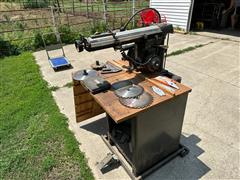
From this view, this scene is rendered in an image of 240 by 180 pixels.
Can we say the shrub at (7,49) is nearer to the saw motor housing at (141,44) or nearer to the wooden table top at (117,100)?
the wooden table top at (117,100)

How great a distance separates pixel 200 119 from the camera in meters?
2.81

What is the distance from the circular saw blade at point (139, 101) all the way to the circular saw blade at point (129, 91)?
37mm

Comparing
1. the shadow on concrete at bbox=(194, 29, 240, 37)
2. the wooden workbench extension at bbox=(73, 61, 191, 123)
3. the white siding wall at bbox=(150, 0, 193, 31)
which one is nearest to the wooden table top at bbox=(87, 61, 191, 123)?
the wooden workbench extension at bbox=(73, 61, 191, 123)

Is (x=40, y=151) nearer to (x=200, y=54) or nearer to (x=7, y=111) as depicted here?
(x=7, y=111)

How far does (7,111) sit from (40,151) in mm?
1094

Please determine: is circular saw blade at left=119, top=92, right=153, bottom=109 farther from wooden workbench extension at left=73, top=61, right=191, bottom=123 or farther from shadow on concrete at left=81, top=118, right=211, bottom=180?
shadow on concrete at left=81, top=118, right=211, bottom=180

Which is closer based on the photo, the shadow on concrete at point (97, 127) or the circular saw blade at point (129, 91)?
the circular saw blade at point (129, 91)

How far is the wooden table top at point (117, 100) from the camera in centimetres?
152

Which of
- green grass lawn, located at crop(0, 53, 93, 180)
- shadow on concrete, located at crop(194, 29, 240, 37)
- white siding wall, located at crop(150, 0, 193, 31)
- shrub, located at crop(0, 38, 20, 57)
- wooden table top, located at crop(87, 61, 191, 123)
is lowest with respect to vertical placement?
green grass lawn, located at crop(0, 53, 93, 180)

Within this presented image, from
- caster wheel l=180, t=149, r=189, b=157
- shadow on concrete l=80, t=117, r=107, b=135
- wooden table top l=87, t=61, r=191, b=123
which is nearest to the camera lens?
wooden table top l=87, t=61, r=191, b=123

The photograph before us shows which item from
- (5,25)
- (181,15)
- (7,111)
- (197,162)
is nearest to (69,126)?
(7,111)

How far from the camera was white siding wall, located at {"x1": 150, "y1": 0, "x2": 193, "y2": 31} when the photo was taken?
718 cm


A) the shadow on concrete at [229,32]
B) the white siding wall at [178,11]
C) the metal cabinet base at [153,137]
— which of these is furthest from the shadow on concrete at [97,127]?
the shadow on concrete at [229,32]

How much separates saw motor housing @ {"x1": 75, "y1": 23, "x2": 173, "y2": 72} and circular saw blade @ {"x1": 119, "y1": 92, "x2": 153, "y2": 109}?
0.41m
